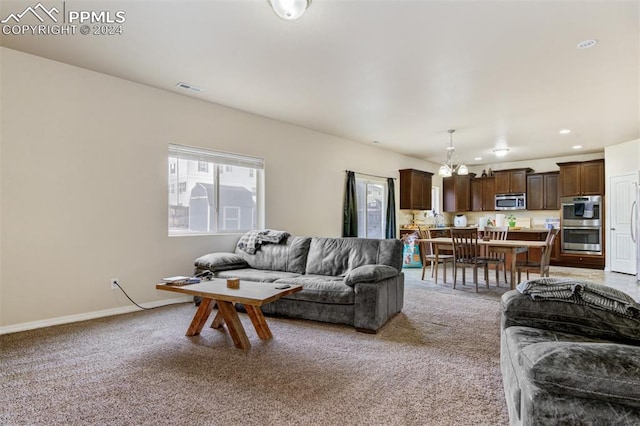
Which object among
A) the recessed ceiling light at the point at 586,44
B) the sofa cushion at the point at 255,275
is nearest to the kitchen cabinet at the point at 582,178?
the recessed ceiling light at the point at 586,44

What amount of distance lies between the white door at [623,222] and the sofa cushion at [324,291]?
6.08 meters

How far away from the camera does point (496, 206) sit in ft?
28.9

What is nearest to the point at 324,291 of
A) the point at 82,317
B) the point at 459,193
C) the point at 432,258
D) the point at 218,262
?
the point at 218,262

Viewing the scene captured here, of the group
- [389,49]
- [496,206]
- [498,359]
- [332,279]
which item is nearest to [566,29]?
[389,49]

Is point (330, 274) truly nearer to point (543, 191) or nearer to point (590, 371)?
point (590, 371)

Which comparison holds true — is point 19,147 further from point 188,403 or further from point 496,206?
point 496,206

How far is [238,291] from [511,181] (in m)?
8.08

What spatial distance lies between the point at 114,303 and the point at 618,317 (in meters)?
4.27

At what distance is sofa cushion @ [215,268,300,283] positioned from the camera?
3.74 metres

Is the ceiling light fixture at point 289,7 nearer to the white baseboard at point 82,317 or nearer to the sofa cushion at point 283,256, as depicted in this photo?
the sofa cushion at point 283,256

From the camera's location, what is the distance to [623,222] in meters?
6.62

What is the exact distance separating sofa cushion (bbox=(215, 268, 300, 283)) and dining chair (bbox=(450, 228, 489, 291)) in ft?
8.43

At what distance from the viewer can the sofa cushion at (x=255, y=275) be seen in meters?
3.74

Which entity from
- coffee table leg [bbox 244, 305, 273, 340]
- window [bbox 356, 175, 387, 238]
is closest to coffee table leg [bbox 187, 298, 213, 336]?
coffee table leg [bbox 244, 305, 273, 340]
